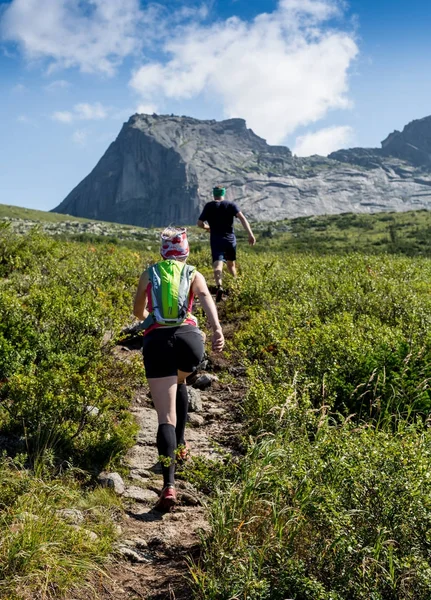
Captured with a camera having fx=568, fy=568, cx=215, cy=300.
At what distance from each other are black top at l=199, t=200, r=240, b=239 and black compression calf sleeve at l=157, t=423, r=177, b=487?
304 inches

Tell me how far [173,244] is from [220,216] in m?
7.07

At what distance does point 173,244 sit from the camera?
4.99 meters

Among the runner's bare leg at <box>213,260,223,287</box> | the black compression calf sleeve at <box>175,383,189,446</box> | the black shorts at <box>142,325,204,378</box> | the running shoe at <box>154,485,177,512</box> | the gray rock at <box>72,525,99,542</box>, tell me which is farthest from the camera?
the runner's bare leg at <box>213,260,223,287</box>

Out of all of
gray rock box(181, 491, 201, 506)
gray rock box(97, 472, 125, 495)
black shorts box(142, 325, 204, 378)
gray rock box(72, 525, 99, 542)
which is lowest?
gray rock box(181, 491, 201, 506)

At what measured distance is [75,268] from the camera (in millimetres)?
10688

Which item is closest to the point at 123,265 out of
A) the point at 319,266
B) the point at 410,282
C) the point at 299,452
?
the point at 319,266

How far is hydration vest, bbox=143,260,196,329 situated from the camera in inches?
185

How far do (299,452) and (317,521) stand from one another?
76 cm

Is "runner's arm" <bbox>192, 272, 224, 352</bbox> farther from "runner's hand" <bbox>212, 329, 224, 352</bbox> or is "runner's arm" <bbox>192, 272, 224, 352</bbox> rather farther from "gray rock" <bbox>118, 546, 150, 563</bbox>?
"gray rock" <bbox>118, 546, 150, 563</bbox>

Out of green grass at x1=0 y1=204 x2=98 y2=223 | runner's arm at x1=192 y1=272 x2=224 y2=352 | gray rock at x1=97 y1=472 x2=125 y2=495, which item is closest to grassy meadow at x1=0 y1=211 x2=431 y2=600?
gray rock at x1=97 y1=472 x2=125 y2=495

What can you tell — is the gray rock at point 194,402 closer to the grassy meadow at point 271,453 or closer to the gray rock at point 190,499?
the grassy meadow at point 271,453

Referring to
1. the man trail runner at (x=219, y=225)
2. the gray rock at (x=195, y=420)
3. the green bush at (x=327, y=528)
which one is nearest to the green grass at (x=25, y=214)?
the man trail runner at (x=219, y=225)

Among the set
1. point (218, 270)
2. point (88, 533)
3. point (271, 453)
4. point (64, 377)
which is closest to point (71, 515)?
point (88, 533)

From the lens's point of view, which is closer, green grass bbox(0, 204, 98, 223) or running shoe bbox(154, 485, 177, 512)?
running shoe bbox(154, 485, 177, 512)
